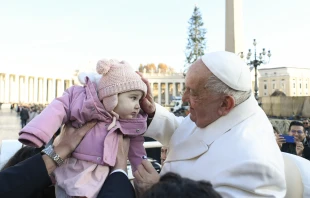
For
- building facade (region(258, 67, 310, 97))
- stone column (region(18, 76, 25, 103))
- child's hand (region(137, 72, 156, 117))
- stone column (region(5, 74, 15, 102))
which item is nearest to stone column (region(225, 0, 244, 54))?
child's hand (region(137, 72, 156, 117))

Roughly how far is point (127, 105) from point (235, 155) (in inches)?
23.9

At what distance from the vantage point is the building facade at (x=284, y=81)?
7450 cm

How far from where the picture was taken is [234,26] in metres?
18.0


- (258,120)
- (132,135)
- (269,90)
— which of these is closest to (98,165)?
(132,135)

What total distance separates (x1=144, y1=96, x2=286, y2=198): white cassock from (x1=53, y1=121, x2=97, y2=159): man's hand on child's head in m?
0.45

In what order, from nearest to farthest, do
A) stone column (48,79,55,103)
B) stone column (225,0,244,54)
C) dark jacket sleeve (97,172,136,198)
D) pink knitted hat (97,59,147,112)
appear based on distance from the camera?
dark jacket sleeve (97,172,136,198)
pink knitted hat (97,59,147,112)
stone column (225,0,244,54)
stone column (48,79,55,103)

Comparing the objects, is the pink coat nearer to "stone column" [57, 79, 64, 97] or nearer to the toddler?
the toddler

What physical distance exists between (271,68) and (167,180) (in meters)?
86.1

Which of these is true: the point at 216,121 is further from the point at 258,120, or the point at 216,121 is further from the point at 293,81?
the point at 293,81

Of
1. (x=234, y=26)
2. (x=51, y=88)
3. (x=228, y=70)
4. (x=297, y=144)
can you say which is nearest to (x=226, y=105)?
(x=228, y=70)

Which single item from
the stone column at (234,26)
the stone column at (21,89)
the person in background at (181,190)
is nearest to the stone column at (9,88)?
the stone column at (21,89)

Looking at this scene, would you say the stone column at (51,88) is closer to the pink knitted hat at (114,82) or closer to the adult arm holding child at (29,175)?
the pink knitted hat at (114,82)

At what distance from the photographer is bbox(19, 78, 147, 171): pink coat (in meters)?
1.38

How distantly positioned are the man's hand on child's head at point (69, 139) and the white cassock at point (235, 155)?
0.45 metres
